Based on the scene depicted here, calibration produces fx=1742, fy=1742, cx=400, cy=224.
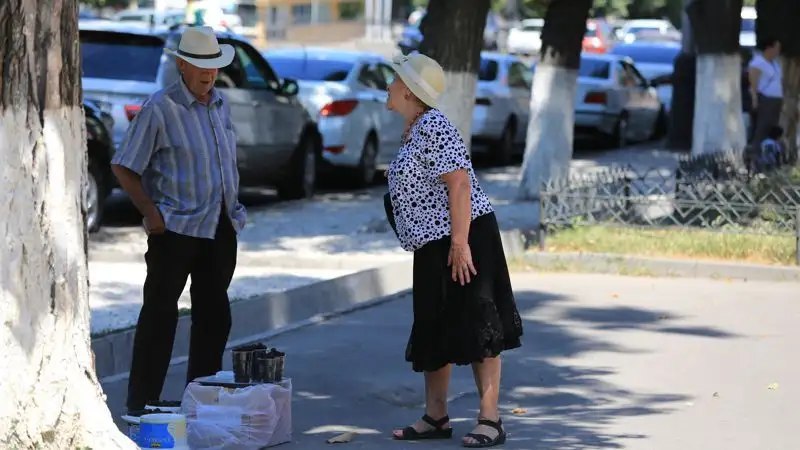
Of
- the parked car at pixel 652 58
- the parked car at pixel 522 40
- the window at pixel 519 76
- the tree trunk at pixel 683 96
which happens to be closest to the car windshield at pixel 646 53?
the parked car at pixel 652 58

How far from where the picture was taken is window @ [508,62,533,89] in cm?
2517

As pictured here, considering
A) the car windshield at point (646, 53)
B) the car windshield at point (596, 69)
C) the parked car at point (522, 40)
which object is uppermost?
the car windshield at point (596, 69)

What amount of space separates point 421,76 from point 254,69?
10103 mm

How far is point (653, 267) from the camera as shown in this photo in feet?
44.9

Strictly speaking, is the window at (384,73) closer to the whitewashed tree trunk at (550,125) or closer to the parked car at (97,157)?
the whitewashed tree trunk at (550,125)

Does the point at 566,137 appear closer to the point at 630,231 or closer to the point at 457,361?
the point at 630,231

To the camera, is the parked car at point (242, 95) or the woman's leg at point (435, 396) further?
the parked car at point (242, 95)

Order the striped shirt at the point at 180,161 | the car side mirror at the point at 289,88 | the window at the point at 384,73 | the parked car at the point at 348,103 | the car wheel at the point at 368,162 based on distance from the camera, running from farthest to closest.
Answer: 1. the window at the point at 384,73
2. the car wheel at the point at 368,162
3. the parked car at the point at 348,103
4. the car side mirror at the point at 289,88
5. the striped shirt at the point at 180,161

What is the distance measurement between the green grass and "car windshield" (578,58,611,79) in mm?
13724

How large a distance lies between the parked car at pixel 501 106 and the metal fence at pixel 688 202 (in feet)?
27.6

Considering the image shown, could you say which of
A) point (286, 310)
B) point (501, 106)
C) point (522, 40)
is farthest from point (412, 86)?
point (522, 40)

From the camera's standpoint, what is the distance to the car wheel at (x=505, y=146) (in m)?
24.8

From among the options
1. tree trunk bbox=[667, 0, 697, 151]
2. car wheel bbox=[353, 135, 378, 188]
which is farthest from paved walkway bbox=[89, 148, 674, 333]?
tree trunk bbox=[667, 0, 697, 151]

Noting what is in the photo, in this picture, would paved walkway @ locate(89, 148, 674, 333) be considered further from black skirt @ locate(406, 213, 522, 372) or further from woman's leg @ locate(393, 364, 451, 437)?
black skirt @ locate(406, 213, 522, 372)
